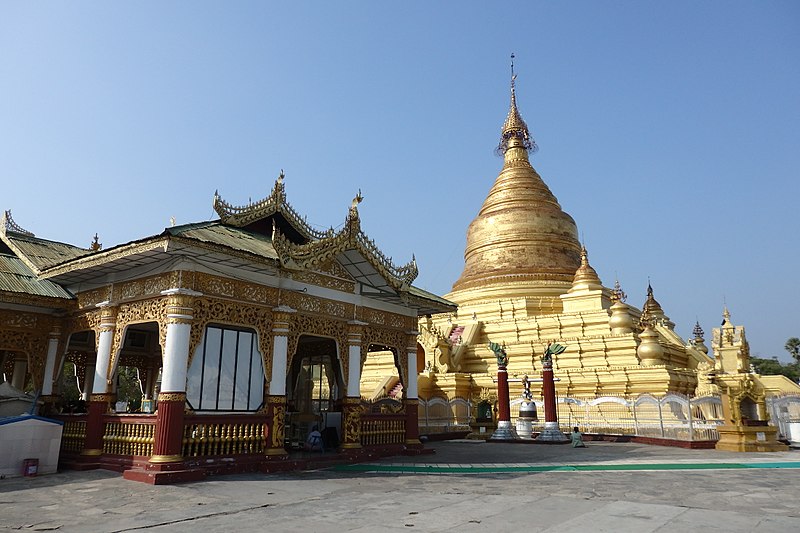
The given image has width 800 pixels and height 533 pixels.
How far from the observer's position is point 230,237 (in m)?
14.0

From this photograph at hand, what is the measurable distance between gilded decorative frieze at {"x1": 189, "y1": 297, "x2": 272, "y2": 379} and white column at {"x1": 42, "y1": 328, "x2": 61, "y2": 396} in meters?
5.29

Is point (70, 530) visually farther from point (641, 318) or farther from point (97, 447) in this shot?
point (641, 318)

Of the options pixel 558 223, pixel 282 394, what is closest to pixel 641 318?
pixel 558 223

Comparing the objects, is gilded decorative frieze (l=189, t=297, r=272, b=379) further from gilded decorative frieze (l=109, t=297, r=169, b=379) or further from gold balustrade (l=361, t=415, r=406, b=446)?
gold balustrade (l=361, t=415, r=406, b=446)

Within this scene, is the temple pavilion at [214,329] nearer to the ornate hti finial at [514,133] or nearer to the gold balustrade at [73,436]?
the gold balustrade at [73,436]

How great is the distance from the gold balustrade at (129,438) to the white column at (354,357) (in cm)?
500

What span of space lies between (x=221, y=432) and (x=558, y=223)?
110 ft

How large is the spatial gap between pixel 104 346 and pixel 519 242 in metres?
31.0

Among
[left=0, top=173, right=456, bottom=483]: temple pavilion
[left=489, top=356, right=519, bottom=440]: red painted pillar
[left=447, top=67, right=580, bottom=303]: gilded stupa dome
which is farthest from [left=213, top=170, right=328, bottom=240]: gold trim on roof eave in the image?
[left=447, top=67, right=580, bottom=303]: gilded stupa dome

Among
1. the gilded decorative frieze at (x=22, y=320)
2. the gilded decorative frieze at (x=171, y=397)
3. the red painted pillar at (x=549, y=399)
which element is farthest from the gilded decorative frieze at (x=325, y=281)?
the red painted pillar at (x=549, y=399)

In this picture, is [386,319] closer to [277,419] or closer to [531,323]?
[277,419]

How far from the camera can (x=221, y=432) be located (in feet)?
40.5

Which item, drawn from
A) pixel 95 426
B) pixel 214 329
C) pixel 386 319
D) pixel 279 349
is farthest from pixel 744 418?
pixel 95 426

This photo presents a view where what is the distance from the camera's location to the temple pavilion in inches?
471
